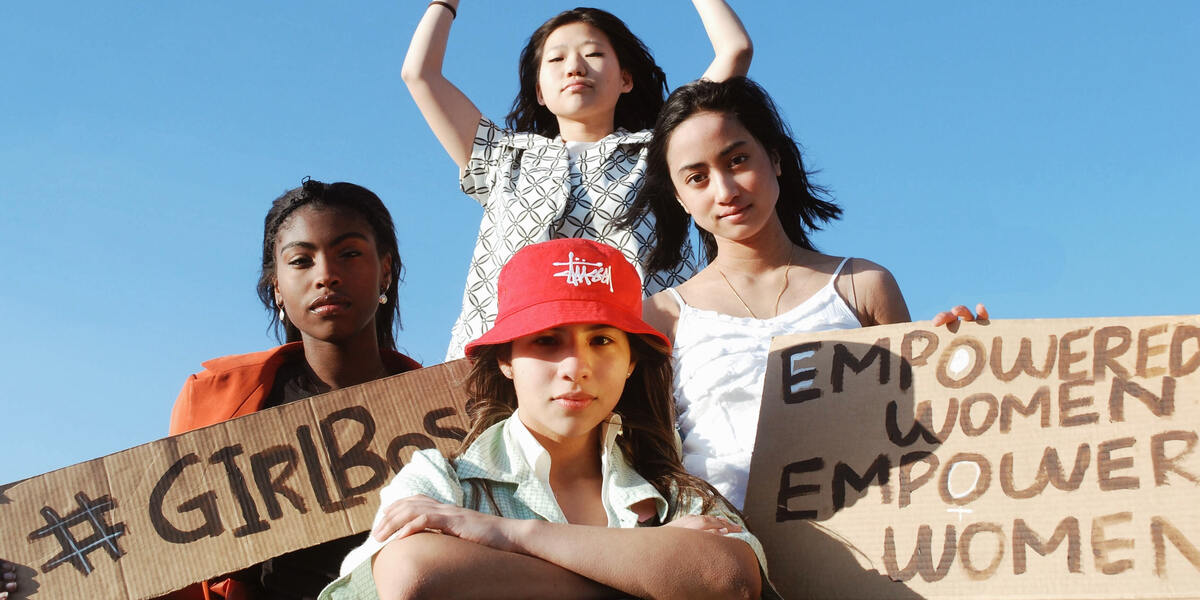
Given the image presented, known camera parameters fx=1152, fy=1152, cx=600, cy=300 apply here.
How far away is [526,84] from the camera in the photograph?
515 cm

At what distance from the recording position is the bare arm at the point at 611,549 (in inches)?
96.0

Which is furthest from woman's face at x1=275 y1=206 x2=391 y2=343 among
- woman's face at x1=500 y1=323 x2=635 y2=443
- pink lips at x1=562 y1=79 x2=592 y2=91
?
woman's face at x1=500 y1=323 x2=635 y2=443

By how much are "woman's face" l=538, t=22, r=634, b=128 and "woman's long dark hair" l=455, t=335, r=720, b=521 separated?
5.88 ft

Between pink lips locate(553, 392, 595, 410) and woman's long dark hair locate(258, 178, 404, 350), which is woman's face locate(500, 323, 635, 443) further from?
woman's long dark hair locate(258, 178, 404, 350)

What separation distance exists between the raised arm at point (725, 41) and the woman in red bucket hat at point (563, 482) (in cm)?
192

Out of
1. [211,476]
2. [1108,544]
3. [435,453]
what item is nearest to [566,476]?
[435,453]

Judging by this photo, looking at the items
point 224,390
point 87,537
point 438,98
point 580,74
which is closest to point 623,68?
point 580,74

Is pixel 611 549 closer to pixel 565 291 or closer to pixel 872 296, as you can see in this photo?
pixel 565 291

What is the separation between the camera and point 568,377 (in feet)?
9.00

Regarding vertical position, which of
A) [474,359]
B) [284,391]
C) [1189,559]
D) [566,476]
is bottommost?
[1189,559]

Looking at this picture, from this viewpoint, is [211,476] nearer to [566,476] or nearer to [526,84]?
[566,476]

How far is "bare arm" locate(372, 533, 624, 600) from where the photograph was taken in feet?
7.68

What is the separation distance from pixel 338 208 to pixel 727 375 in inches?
62.5

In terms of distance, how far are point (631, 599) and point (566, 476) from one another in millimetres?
476
